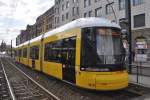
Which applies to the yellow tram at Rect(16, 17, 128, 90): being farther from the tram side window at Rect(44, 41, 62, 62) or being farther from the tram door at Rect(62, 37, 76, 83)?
the tram side window at Rect(44, 41, 62, 62)

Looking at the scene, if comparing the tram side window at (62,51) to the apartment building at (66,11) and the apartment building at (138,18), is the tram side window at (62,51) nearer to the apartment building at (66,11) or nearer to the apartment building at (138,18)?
the apartment building at (138,18)

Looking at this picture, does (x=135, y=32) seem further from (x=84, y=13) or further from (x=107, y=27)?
(x=107, y=27)

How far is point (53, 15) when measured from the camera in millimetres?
85375

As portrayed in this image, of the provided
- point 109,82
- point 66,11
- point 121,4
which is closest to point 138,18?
point 121,4

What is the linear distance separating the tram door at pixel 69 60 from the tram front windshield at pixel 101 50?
109 cm

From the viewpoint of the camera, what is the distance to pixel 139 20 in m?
42.9

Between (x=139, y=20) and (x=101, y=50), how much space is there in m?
32.5

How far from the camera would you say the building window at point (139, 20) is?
42219 millimetres

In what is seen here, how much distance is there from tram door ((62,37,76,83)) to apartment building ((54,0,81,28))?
1941 inches

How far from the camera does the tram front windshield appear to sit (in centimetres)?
1184

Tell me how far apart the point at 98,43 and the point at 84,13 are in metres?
48.8

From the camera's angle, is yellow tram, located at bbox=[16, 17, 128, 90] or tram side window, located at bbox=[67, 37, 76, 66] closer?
yellow tram, located at bbox=[16, 17, 128, 90]

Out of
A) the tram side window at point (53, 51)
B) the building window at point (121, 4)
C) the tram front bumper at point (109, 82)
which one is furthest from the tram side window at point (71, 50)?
the building window at point (121, 4)

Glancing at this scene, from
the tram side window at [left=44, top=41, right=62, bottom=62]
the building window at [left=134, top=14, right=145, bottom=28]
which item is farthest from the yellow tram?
the building window at [left=134, top=14, right=145, bottom=28]
